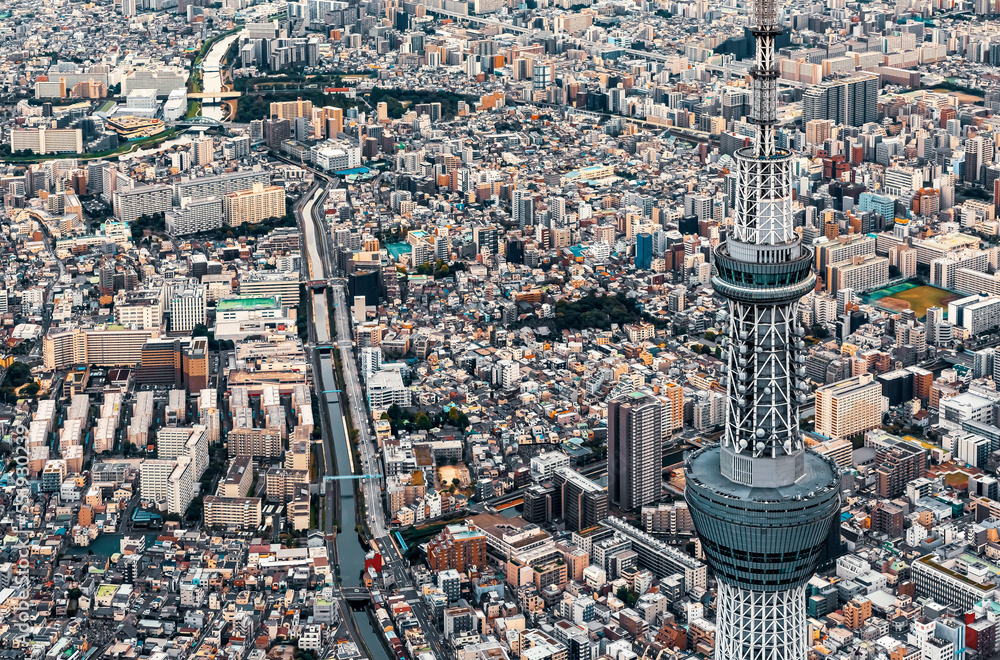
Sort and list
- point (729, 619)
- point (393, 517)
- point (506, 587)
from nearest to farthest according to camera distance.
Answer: point (729, 619) → point (506, 587) → point (393, 517)

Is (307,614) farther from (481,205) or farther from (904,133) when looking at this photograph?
(904,133)

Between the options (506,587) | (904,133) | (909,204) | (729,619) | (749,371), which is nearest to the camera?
(749,371)

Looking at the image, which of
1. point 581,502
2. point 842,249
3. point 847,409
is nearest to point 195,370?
point 581,502

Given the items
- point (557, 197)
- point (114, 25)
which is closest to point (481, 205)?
point (557, 197)

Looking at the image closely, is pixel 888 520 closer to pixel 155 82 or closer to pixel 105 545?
pixel 105 545

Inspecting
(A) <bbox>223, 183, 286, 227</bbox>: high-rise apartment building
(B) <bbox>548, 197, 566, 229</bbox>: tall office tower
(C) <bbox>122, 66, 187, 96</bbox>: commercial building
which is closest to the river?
(C) <bbox>122, 66, 187, 96</bbox>: commercial building

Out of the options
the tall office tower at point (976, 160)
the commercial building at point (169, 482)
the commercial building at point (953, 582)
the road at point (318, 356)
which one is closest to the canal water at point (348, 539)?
the road at point (318, 356)

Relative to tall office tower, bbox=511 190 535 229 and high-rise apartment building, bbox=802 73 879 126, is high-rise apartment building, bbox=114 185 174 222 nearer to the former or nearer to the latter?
tall office tower, bbox=511 190 535 229

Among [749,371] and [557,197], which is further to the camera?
[557,197]
